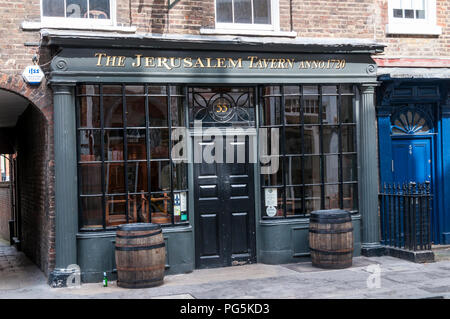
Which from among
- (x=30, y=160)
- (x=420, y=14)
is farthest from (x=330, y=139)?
(x=30, y=160)

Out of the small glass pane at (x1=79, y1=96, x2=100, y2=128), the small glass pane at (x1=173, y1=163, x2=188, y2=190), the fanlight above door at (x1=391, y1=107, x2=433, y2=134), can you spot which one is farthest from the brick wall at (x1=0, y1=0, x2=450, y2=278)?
the small glass pane at (x1=173, y1=163, x2=188, y2=190)

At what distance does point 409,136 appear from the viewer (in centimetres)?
1102

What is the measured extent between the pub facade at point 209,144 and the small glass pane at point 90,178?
0.02m

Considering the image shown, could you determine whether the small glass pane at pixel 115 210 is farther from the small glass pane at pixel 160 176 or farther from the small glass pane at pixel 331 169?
the small glass pane at pixel 331 169

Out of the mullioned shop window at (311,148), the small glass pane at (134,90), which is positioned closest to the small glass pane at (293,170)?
the mullioned shop window at (311,148)

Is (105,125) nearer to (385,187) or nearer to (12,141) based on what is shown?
(385,187)

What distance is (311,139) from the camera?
1006 cm

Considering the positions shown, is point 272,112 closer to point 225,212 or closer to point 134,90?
point 225,212

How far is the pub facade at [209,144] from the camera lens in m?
8.73

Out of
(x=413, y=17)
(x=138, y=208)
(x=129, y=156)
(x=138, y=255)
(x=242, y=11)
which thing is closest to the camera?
(x=138, y=255)

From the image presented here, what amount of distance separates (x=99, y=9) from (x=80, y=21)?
1.25 ft

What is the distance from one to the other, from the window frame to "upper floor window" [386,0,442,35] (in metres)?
5.23

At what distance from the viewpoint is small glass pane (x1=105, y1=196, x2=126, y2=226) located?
895 cm

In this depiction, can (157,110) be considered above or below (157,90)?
below
